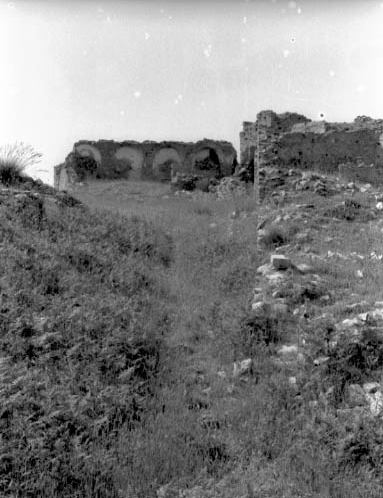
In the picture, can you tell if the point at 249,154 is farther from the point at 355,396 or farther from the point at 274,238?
the point at 355,396

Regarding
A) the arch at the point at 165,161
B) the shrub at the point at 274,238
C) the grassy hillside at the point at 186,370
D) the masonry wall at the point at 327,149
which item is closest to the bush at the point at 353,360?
the grassy hillside at the point at 186,370

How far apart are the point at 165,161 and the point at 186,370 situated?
67.0 ft

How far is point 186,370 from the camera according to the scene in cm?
448

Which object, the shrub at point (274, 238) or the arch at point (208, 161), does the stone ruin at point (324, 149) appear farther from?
the arch at point (208, 161)

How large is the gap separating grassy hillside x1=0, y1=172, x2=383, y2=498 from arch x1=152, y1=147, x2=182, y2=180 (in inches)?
645

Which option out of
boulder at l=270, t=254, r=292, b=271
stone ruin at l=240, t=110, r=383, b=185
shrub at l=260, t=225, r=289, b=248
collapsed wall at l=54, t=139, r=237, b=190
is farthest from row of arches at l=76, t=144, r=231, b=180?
boulder at l=270, t=254, r=292, b=271

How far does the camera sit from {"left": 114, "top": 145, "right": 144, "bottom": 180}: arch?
24109mm

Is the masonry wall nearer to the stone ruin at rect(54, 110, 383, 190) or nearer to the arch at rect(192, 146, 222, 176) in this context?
the stone ruin at rect(54, 110, 383, 190)

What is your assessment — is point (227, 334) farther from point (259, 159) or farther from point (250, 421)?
point (259, 159)

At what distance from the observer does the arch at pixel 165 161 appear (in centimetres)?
2412

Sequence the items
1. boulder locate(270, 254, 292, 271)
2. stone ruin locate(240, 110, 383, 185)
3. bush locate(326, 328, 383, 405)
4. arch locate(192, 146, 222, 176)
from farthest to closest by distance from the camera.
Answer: arch locate(192, 146, 222, 176), stone ruin locate(240, 110, 383, 185), boulder locate(270, 254, 292, 271), bush locate(326, 328, 383, 405)

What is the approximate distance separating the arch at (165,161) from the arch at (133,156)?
65 cm

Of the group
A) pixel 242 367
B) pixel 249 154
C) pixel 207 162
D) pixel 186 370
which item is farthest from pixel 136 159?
pixel 242 367

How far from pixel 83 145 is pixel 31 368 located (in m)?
21.4
